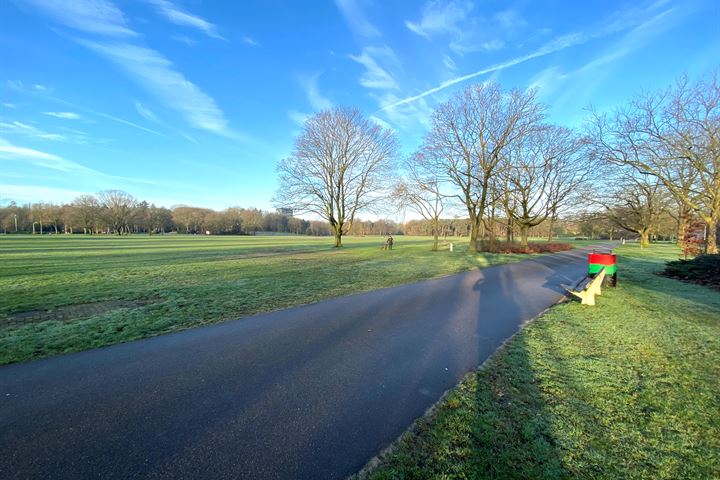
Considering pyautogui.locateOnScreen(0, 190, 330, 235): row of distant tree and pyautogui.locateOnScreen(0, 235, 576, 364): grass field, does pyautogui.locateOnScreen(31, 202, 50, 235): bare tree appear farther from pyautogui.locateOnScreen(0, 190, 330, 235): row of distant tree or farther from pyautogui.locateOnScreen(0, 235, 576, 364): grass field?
pyautogui.locateOnScreen(0, 235, 576, 364): grass field

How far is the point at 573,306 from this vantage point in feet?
22.4

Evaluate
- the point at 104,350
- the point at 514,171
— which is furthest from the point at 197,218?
the point at 104,350

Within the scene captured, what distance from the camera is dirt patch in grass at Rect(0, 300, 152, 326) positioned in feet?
18.6

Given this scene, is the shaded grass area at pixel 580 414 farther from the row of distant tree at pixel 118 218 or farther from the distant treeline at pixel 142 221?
the row of distant tree at pixel 118 218

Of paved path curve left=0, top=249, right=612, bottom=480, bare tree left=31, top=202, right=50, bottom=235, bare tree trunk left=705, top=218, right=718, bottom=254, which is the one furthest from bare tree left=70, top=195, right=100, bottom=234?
bare tree trunk left=705, top=218, right=718, bottom=254

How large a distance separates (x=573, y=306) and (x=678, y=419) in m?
4.62

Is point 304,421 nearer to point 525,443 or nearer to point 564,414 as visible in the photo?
point 525,443

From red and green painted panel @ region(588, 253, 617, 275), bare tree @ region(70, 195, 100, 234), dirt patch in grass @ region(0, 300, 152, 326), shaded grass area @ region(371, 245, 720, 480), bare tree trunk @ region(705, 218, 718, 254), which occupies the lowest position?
dirt patch in grass @ region(0, 300, 152, 326)

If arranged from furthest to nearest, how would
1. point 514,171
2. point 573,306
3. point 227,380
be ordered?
point 514,171 < point 573,306 < point 227,380

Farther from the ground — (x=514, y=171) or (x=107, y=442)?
(x=514, y=171)

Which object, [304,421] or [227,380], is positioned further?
[227,380]

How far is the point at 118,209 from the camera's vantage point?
81500 millimetres

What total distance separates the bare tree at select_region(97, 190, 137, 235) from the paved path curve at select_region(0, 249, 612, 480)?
99408mm

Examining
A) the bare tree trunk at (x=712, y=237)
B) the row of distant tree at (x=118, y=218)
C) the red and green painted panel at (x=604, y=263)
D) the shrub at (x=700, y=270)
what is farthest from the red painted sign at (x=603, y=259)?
the row of distant tree at (x=118, y=218)
